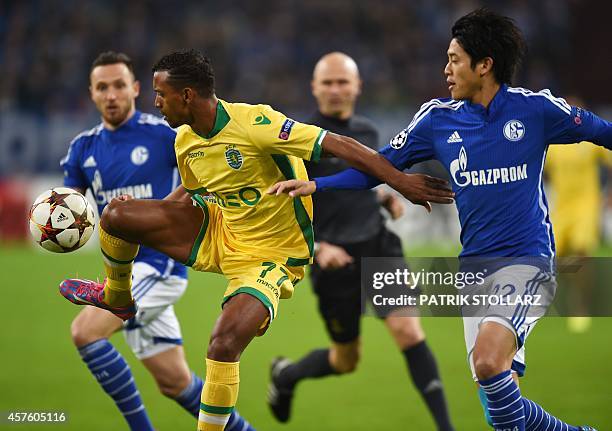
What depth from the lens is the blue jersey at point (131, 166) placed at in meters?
5.78

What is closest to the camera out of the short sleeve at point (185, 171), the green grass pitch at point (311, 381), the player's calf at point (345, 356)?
the short sleeve at point (185, 171)

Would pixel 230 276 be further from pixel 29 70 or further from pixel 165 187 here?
pixel 29 70

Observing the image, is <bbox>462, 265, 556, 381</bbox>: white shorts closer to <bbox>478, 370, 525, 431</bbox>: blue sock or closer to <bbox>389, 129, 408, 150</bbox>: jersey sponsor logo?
<bbox>478, 370, 525, 431</bbox>: blue sock

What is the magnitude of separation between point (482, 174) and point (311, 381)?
3993mm

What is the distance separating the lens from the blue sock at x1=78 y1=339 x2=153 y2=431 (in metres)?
5.30

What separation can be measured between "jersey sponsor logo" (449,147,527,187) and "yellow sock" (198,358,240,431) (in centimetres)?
140

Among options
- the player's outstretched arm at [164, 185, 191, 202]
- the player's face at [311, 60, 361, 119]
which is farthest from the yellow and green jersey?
the player's face at [311, 60, 361, 119]

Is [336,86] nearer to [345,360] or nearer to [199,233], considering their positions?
[345,360]

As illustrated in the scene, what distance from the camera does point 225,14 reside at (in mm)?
20875

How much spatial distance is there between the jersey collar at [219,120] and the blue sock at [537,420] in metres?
1.99

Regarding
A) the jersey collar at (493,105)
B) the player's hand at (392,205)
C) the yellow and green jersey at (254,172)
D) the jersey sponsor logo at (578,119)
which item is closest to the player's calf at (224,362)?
the yellow and green jersey at (254,172)

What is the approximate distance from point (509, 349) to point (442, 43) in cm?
1679

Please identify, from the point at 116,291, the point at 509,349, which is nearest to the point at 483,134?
the point at 509,349

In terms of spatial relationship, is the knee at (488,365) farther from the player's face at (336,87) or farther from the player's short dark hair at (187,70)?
the player's face at (336,87)
